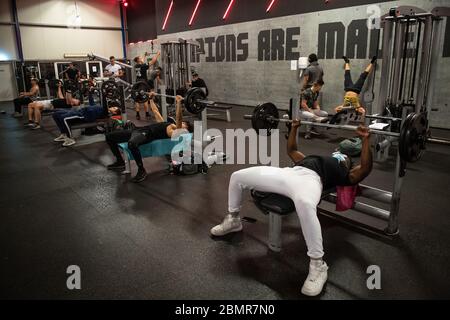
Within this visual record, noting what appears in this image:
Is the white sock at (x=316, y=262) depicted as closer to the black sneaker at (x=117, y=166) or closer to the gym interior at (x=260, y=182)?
the gym interior at (x=260, y=182)

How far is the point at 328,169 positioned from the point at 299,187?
25 cm

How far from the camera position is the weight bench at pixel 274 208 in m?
1.64

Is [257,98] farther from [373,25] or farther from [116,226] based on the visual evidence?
[116,226]

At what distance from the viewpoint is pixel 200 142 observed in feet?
10.8

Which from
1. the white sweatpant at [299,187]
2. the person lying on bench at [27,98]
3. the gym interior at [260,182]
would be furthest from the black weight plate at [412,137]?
the person lying on bench at [27,98]

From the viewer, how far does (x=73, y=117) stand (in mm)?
4598

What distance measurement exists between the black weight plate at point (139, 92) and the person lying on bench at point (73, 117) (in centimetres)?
67

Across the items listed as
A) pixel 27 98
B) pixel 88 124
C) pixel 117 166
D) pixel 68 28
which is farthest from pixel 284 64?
pixel 68 28

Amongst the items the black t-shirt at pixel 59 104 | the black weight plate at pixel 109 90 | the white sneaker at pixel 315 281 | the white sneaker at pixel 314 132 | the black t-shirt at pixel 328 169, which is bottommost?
the white sneaker at pixel 315 281

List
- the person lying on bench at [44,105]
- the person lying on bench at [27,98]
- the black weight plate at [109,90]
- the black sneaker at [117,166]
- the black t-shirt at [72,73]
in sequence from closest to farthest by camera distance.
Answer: the black sneaker at [117,166] < the black weight plate at [109,90] < the person lying on bench at [44,105] < the person lying on bench at [27,98] < the black t-shirt at [72,73]

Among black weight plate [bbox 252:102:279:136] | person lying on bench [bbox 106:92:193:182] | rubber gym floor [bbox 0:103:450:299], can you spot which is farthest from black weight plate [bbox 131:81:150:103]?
black weight plate [bbox 252:102:279:136]

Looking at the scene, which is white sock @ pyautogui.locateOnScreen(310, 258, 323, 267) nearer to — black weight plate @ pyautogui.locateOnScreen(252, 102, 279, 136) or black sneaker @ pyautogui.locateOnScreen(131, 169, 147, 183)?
black weight plate @ pyautogui.locateOnScreen(252, 102, 279, 136)

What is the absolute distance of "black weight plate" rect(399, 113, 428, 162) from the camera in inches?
64.7

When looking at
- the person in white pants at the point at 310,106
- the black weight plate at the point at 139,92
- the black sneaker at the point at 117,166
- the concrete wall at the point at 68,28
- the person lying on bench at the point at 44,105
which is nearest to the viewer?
the black sneaker at the point at 117,166
